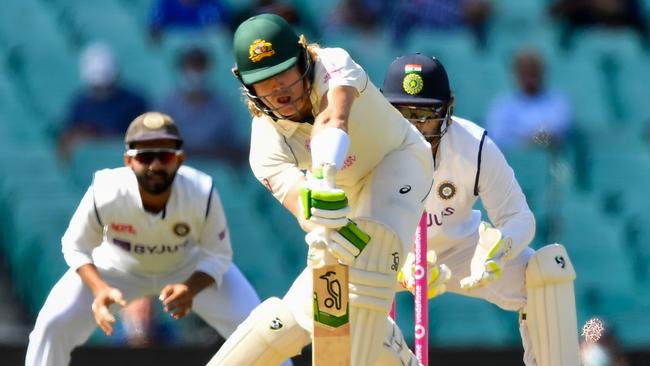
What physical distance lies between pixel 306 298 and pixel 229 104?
12.4 feet

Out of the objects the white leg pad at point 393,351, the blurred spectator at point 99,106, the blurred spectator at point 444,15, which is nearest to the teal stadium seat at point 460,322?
the blurred spectator at point 444,15

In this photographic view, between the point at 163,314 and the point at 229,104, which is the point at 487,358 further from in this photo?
the point at 229,104

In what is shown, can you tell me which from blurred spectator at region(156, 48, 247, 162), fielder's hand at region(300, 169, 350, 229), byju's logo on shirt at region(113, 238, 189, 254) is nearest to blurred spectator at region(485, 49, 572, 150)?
blurred spectator at region(156, 48, 247, 162)

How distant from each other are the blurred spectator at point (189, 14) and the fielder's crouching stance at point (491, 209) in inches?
135

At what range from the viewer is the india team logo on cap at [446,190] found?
17.8 ft

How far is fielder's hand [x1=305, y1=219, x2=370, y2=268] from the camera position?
4.09 m

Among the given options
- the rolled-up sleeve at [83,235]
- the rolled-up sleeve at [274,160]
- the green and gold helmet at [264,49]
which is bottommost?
the rolled-up sleeve at [83,235]

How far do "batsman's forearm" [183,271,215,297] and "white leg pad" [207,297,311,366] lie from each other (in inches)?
47.1

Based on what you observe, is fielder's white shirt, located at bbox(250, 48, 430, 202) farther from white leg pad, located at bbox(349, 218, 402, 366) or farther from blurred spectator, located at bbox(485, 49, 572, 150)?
blurred spectator, located at bbox(485, 49, 572, 150)

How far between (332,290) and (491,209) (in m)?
1.32

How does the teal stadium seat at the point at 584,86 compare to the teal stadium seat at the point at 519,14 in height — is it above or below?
below

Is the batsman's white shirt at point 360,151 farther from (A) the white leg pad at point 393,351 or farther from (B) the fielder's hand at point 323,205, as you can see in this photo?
(B) the fielder's hand at point 323,205

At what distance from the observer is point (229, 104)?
8195 millimetres

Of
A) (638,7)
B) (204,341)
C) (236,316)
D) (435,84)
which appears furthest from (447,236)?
(638,7)
